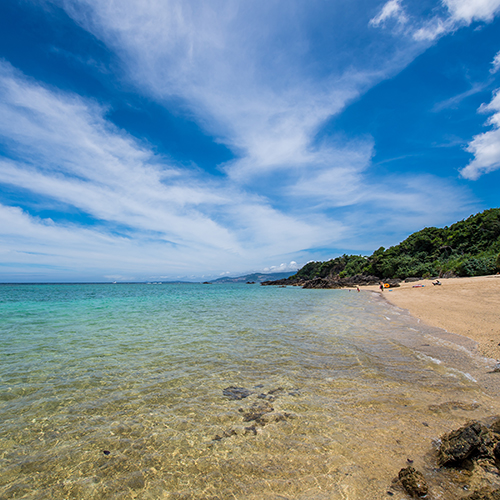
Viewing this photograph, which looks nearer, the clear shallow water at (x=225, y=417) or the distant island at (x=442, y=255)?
the clear shallow water at (x=225, y=417)

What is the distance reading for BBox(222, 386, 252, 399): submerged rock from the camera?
19.7 ft

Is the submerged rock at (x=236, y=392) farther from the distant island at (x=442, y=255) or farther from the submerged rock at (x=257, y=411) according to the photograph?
the distant island at (x=442, y=255)

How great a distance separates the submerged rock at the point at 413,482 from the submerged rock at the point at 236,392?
11.6 feet

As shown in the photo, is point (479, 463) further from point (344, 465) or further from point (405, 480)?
point (344, 465)

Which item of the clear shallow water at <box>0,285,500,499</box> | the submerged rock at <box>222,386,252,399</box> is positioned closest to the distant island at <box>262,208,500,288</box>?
the clear shallow water at <box>0,285,500,499</box>

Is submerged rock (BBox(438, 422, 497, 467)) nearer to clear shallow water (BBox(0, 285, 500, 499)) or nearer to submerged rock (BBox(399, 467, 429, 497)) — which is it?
clear shallow water (BBox(0, 285, 500, 499))

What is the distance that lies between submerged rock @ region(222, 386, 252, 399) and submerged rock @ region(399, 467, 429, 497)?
3.54 metres

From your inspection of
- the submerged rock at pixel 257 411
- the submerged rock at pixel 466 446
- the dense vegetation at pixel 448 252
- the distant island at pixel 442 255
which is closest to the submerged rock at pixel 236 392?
the submerged rock at pixel 257 411

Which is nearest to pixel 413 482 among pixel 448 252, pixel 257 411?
pixel 257 411

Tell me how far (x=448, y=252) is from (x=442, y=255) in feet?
5.75

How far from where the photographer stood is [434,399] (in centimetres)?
543

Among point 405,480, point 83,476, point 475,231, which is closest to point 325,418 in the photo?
point 405,480

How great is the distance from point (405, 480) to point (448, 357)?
692 centimetres

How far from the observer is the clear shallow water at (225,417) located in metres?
3.46
